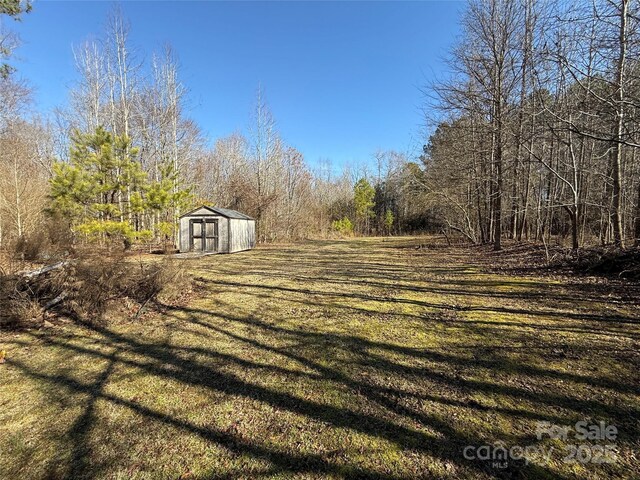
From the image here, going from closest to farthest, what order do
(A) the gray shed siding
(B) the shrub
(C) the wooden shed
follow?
(C) the wooden shed → (A) the gray shed siding → (B) the shrub

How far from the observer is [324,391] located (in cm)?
273

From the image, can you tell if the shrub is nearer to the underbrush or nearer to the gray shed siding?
the gray shed siding

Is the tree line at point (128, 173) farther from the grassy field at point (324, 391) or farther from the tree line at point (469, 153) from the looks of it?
the grassy field at point (324, 391)

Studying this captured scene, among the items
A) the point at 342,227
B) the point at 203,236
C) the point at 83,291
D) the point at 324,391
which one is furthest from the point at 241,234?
the point at 342,227

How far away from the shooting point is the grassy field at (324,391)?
1.94 meters

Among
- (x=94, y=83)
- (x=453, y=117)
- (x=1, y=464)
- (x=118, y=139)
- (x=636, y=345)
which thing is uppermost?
(x=94, y=83)

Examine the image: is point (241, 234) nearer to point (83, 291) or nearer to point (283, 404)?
point (83, 291)

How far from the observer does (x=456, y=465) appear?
72.9 inches

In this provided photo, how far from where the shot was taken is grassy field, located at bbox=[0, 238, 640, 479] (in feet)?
6.36

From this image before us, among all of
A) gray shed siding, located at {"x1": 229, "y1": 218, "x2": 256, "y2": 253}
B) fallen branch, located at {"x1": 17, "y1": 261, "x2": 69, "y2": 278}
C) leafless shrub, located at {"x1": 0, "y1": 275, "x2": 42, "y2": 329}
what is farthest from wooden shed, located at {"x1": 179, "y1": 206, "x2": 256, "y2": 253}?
leafless shrub, located at {"x1": 0, "y1": 275, "x2": 42, "y2": 329}

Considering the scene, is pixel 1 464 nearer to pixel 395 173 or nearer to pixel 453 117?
pixel 453 117

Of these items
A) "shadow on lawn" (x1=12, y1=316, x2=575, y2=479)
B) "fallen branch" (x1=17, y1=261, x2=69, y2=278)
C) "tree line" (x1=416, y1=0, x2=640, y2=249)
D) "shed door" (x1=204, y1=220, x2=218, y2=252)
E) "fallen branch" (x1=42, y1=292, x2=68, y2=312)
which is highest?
"tree line" (x1=416, y1=0, x2=640, y2=249)

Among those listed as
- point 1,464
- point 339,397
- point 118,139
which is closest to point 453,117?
point 339,397

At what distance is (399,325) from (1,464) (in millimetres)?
4092
